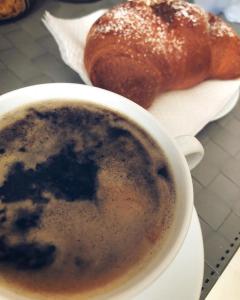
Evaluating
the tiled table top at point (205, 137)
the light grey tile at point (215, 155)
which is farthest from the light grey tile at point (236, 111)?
the light grey tile at point (215, 155)

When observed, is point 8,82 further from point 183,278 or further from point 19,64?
point 183,278

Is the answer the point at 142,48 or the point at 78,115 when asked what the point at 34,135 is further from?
the point at 142,48

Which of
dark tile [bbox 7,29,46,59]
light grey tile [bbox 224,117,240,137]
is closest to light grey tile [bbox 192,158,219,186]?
light grey tile [bbox 224,117,240,137]

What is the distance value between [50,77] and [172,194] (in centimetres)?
49

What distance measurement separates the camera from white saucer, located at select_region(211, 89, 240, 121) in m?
0.76

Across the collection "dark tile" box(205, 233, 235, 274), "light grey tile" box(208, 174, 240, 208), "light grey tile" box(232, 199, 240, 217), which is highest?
"light grey tile" box(208, 174, 240, 208)

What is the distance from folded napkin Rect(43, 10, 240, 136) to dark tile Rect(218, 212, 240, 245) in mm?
174

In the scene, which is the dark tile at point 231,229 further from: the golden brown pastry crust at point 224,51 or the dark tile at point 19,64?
the dark tile at point 19,64

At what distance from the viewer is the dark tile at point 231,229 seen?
0.64 meters

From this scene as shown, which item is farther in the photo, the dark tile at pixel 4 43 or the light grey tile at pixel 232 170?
the dark tile at pixel 4 43

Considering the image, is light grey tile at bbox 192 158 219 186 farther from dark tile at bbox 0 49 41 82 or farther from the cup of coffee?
dark tile at bbox 0 49 41 82

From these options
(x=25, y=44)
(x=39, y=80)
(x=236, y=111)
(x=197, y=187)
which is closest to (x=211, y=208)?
(x=197, y=187)

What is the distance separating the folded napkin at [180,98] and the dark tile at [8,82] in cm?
12

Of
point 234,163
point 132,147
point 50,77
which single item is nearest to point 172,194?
point 132,147
